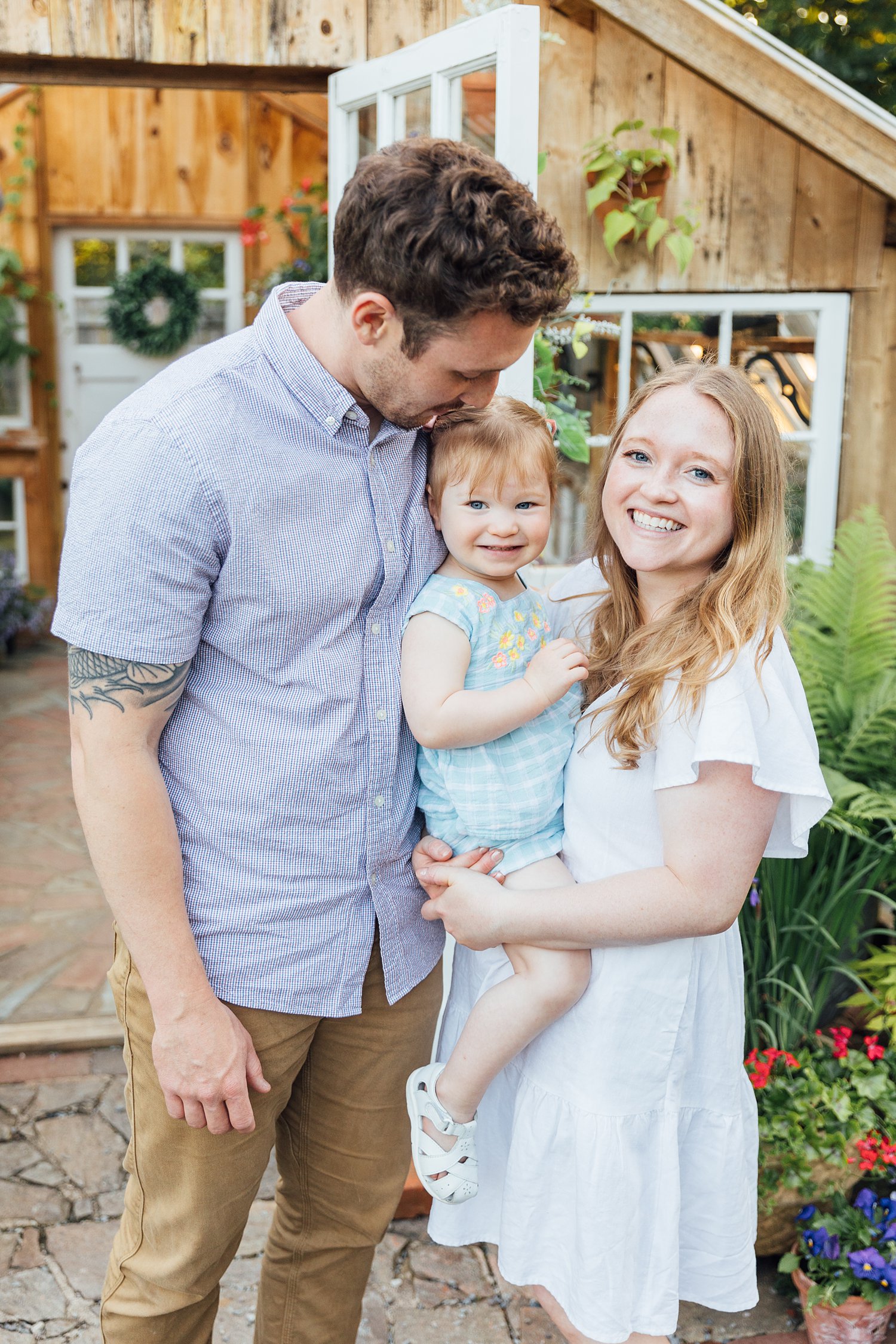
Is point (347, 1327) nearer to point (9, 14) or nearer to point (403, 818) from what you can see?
point (403, 818)

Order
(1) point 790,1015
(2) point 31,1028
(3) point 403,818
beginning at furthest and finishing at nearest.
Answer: (2) point 31,1028
(1) point 790,1015
(3) point 403,818

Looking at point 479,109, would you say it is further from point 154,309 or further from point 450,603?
point 154,309

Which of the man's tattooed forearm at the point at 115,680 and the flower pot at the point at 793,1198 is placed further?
the flower pot at the point at 793,1198

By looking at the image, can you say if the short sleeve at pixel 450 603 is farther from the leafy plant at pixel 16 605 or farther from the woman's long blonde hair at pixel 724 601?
the leafy plant at pixel 16 605

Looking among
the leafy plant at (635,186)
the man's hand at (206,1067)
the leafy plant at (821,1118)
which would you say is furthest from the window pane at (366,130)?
the leafy plant at (821,1118)

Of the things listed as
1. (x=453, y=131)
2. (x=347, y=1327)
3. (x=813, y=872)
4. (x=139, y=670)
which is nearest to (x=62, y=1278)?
(x=347, y=1327)

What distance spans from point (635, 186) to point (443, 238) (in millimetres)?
2649

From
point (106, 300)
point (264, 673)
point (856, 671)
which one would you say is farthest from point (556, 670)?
point (106, 300)

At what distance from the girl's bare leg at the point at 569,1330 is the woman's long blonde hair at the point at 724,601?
0.82 meters

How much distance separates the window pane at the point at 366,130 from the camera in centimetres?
282

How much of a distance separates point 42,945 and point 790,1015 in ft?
7.69

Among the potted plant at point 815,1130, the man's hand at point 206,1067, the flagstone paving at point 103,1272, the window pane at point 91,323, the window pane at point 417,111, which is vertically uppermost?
the window pane at point 417,111

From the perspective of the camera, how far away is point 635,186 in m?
3.65

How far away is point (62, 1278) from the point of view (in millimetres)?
2295
